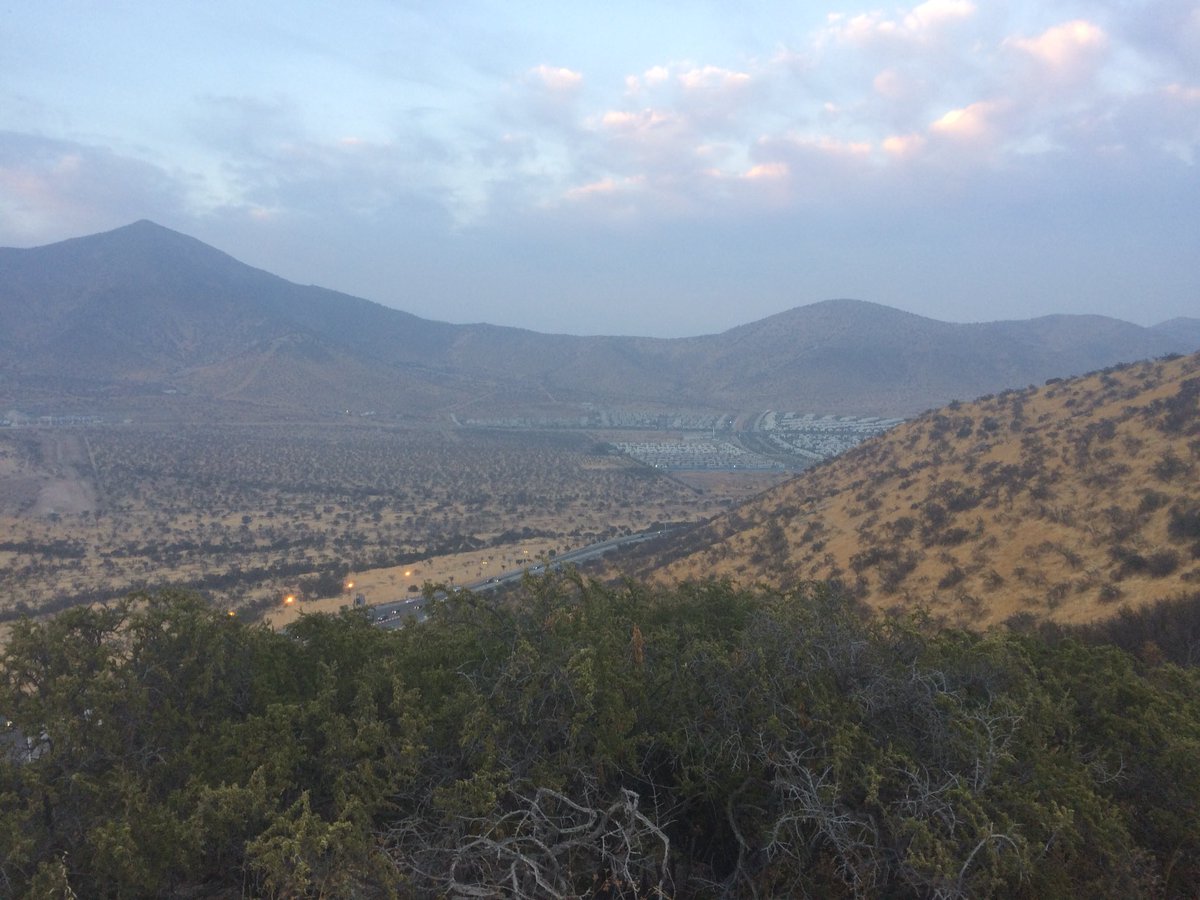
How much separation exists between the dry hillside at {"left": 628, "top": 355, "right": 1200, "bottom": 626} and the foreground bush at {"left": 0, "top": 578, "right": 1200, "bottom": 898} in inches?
323

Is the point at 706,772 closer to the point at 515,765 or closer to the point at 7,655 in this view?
the point at 515,765

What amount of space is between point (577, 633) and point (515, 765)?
184cm

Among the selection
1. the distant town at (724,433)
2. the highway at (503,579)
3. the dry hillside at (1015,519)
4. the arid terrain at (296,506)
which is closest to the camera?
the dry hillside at (1015,519)

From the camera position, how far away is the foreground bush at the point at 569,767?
177 inches

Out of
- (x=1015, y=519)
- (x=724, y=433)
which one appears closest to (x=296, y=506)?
(x=1015, y=519)

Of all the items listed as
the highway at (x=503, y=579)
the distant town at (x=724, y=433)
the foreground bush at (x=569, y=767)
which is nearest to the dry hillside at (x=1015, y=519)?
the highway at (x=503, y=579)

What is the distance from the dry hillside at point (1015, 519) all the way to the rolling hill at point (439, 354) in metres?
73.6

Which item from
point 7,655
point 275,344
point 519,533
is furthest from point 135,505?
point 275,344

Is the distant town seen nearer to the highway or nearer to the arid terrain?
the arid terrain

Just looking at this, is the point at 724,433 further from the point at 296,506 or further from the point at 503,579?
the point at 503,579

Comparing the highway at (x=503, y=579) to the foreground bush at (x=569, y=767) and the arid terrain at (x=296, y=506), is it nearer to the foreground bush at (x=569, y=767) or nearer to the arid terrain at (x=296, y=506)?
the arid terrain at (x=296, y=506)

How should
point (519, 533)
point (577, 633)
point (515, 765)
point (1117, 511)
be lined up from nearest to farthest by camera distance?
point (515, 765), point (577, 633), point (1117, 511), point (519, 533)

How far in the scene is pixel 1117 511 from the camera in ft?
54.2

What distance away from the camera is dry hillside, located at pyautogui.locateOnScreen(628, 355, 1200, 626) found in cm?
1437
